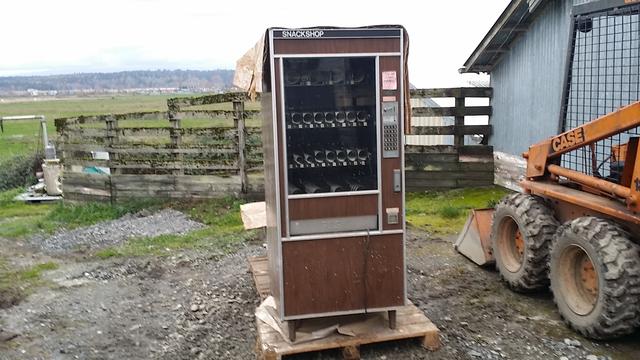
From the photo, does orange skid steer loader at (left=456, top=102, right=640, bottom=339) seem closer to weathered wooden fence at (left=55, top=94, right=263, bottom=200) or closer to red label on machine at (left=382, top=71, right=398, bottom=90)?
red label on machine at (left=382, top=71, right=398, bottom=90)

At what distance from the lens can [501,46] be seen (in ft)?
36.7

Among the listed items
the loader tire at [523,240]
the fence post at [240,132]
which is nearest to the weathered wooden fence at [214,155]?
the fence post at [240,132]

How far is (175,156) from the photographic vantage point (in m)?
11.5

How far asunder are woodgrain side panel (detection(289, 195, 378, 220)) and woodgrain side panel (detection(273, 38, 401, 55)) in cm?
116

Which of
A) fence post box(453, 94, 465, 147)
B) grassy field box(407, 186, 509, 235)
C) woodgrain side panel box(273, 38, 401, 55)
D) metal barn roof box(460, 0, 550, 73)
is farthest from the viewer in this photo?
fence post box(453, 94, 465, 147)

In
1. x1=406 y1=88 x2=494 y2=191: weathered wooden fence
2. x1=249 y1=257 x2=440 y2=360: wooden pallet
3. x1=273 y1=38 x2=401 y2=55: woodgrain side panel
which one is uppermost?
x1=273 y1=38 x2=401 y2=55: woodgrain side panel

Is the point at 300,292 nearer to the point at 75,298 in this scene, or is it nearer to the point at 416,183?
the point at 75,298

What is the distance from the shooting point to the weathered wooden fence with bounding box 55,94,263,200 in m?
11.2

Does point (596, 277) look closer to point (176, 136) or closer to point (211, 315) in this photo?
point (211, 315)

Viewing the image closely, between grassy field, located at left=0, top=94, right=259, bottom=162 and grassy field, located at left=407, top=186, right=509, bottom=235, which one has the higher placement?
grassy field, located at left=0, top=94, right=259, bottom=162

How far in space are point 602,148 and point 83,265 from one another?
262 inches

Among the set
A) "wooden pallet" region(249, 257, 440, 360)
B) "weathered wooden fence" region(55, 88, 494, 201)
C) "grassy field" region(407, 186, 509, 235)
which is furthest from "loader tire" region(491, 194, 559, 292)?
"weathered wooden fence" region(55, 88, 494, 201)

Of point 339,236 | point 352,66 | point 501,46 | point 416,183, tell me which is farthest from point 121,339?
point 501,46

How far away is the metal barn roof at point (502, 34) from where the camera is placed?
9954 mm
